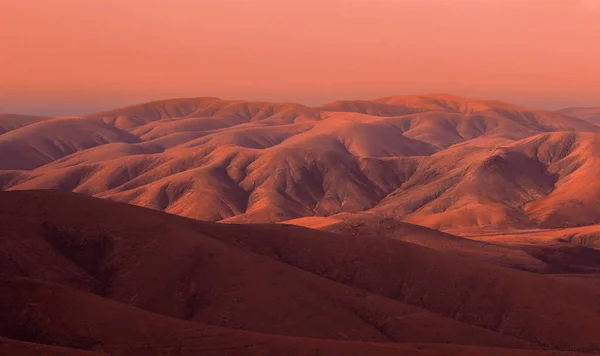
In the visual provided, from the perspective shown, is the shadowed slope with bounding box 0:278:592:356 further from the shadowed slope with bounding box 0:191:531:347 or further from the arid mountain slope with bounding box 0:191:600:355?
the shadowed slope with bounding box 0:191:531:347

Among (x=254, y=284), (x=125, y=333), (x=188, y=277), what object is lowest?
(x=188, y=277)

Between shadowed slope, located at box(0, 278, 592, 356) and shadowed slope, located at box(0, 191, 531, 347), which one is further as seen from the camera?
shadowed slope, located at box(0, 191, 531, 347)

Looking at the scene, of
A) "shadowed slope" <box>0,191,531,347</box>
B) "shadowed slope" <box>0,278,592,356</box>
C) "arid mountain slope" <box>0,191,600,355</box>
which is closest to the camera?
"shadowed slope" <box>0,278,592,356</box>

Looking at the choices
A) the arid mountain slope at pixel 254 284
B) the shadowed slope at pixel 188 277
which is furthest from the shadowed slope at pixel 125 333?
the shadowed slope at pixel 188 277

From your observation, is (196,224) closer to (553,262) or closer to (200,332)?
(200,332)

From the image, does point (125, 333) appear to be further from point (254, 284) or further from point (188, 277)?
point (188, 277)

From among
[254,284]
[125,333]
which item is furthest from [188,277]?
[125,333]

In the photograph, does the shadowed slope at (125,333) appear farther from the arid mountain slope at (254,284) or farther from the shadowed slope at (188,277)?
the shadowed slope at (188,277)

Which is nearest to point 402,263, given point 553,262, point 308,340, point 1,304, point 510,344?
point 510,344

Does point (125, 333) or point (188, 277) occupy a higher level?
point (125, 333)

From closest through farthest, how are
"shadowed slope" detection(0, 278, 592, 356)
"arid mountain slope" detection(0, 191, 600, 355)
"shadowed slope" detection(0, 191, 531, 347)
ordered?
"shadowed slope" detection(0, 278, 592, 356) < "arid mountain slope" detection(0, 191, 600, 355) < "shadowed slope" detection(0, 191, 531, 347)

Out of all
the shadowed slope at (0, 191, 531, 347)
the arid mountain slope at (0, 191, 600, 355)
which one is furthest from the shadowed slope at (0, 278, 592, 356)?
the shadowed slope at (0, 191, 531, 347)
